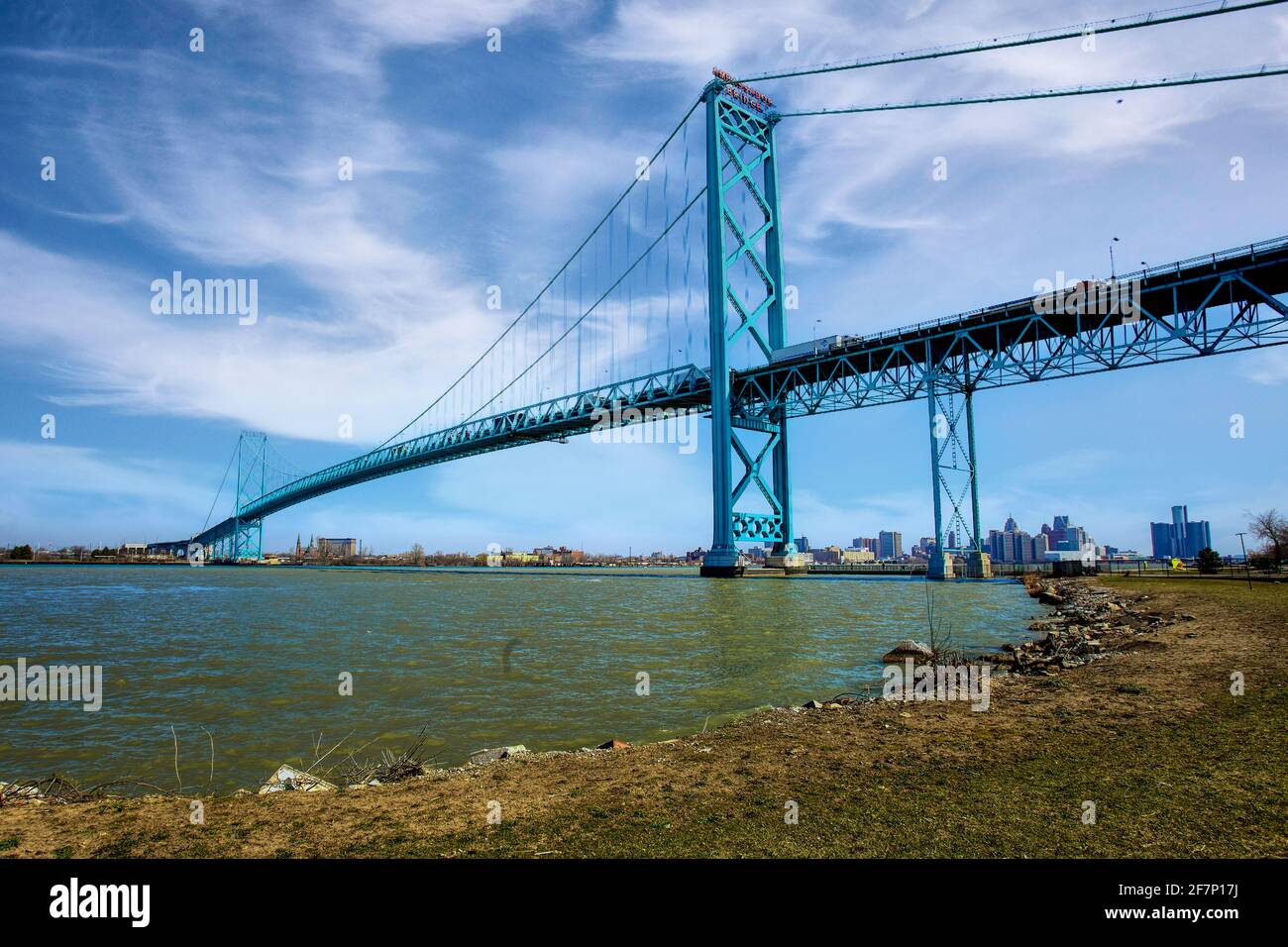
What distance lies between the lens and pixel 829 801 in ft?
13.3

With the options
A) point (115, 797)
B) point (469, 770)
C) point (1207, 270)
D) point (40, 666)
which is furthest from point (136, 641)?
point (1207, 270)

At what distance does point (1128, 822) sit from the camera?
11.2 feet

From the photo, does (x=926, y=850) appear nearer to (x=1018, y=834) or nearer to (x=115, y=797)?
(x=1018, y=834)

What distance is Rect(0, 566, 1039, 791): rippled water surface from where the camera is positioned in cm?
→ 692

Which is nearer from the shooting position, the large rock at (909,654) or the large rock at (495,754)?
the large rock at (495,754)

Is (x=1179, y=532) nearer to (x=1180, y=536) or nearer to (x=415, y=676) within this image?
(x=1180, y=536)

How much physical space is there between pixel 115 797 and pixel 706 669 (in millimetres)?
7630

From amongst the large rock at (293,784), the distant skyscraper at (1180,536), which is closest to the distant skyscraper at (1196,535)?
the distant skyscraper at (1180,536)

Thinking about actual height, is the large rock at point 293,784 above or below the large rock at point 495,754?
above

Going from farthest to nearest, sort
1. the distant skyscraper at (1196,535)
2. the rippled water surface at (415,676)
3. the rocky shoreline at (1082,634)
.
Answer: the distant skyscraper at (1196,535)
the rocky shoreline at (1082,634)
the rippled water surface at (415,676)

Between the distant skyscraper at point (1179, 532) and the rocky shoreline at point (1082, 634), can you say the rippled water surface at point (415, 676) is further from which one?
the distant skyscraper at point (1179, 532)

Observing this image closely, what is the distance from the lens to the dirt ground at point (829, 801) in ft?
11.1

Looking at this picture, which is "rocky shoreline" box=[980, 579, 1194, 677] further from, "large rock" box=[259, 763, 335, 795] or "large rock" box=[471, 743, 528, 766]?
"large rock" box=[259, 763, 335, 795]

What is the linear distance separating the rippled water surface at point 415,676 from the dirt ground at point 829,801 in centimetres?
162
